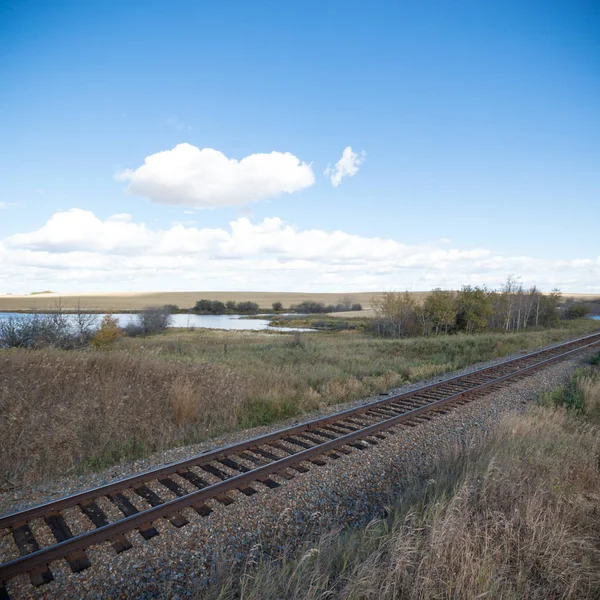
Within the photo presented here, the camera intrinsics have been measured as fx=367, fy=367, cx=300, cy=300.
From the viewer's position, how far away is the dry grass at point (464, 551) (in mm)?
2965

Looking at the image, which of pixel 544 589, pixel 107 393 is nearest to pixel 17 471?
pixel 107 393

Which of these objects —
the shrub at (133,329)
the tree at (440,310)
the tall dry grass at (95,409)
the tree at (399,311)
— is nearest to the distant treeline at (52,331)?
the tall dry grass at (95,409)

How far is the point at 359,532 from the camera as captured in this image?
4.01m

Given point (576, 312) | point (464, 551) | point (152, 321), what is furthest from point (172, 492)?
point (576, 312)

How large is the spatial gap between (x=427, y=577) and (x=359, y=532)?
46.8 inches

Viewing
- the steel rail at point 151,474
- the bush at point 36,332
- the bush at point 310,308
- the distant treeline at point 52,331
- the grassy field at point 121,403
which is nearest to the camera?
the steel rail at point 151,474

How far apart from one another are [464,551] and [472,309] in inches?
1963

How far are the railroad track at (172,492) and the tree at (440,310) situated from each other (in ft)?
139

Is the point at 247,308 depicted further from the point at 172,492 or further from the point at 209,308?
the point at 172,492

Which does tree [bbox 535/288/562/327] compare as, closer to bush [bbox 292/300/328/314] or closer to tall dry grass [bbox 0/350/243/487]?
bush [bbox 292/300/328/314]

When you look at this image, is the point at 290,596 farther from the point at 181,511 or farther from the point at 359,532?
the point at 181,511

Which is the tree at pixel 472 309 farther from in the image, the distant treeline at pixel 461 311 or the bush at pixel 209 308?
the bush at pixel 209 308

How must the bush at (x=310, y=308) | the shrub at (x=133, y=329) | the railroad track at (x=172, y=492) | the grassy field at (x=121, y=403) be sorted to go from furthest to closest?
the bush at (x=310, y=308), the shrub at (x=133, y=329), the grassy field at (x=121, y=403), the railroad track at (x=172, y=492)

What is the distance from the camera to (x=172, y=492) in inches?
197
